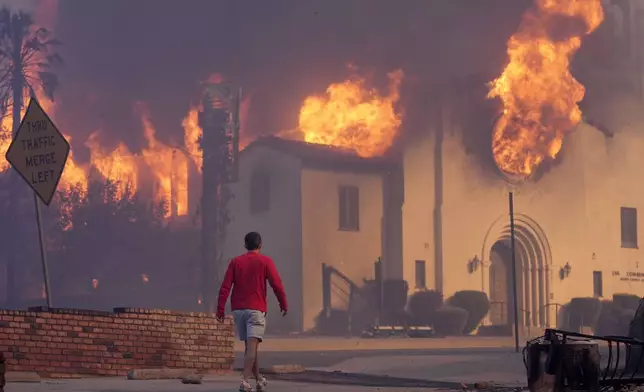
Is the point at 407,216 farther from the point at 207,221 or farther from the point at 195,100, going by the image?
the point at 195,100

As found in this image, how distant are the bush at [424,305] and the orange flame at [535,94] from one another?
768cm

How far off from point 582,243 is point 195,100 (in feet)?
77.8

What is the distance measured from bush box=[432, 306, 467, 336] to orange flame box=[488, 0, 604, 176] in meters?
8.32

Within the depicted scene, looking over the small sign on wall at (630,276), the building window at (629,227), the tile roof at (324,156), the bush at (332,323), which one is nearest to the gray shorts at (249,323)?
the bush at (332,323)

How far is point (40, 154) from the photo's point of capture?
15500mm

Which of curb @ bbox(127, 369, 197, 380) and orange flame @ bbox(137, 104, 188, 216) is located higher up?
orange flame @ bbox(137, 104, 188, 216)

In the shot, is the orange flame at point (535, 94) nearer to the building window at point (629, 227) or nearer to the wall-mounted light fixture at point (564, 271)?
the wall-mounted light fixture at point (564, 271)

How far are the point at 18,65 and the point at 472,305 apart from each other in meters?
31.0

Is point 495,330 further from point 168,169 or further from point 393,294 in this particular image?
point 168,169

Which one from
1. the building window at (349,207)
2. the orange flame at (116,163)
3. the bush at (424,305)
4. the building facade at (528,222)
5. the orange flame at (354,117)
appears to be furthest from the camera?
the orange flame at (116,163)

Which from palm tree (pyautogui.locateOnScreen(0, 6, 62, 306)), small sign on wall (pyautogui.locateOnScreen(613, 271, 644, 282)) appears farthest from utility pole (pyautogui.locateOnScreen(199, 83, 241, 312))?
Answer: small sign on wall (pyautogui.locateOnScreen(613, 271, 644, 282))

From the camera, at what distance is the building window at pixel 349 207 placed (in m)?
50.2

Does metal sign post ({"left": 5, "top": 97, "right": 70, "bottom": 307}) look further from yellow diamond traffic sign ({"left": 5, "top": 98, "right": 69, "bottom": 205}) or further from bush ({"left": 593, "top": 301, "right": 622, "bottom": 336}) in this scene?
bush ({"left": 593, "top": 301, "right": 622, "bottom": 336})

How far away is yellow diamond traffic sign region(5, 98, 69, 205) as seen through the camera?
15.2 meters
